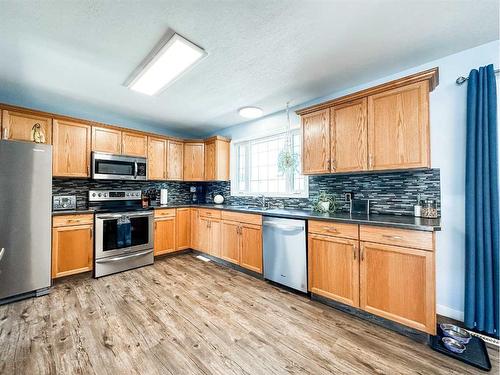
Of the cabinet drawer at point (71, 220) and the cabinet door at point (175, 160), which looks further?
the cabinet door at point (175, 160)

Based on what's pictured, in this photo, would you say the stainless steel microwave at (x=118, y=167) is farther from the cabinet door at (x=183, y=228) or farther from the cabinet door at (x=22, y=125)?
the cabinet door at (x=183, y=228)

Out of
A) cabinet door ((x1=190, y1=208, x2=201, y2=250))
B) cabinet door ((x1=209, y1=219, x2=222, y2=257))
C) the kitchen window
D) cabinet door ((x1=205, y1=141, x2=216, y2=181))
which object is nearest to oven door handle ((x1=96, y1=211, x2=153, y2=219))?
cabinet door ((x1=190, y1=208, x2=201, y2=250))

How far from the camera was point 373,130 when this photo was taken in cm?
222

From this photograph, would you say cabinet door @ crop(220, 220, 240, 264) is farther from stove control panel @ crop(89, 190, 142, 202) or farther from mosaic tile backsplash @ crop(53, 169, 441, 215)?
stove control panel @ crop(89, 190, 142, 202)

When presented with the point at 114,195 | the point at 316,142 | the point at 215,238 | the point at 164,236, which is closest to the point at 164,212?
the point at 164,236

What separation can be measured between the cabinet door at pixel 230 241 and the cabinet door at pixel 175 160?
1539mm

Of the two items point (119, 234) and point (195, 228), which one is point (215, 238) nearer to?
point (195, 228)

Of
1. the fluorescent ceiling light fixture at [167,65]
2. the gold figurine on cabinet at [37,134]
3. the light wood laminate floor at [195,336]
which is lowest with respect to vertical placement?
the light wood laminate floor at [195,336]

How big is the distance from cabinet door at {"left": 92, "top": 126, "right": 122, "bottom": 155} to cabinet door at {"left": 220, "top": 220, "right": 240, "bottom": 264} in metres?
2.14

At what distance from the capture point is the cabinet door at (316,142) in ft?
8.45

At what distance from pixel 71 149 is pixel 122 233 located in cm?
140

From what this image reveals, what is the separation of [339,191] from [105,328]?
2848 mm

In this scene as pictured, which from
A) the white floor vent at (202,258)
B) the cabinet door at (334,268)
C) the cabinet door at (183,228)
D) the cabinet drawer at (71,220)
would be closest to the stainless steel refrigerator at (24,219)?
the cabinet drawer at (71,220)

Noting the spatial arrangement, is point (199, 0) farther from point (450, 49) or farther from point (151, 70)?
point (450, 49)
